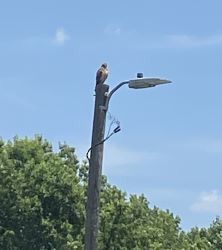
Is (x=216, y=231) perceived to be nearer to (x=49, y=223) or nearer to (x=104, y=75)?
(x=49, y=223)

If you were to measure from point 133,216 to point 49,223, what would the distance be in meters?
3.94

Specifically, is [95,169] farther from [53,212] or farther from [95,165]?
[53,212]

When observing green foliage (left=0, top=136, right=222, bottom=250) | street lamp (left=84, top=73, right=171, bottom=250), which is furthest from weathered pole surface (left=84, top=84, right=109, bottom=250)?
green foliage (left=0, top=136, right=222, bottom=250)

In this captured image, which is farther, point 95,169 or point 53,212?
point 53,212

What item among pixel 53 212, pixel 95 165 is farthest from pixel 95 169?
pixel 53 212

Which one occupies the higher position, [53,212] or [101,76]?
[53,212]

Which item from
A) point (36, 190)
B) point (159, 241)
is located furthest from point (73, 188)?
point (159, 241)

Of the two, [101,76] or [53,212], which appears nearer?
[101,76]

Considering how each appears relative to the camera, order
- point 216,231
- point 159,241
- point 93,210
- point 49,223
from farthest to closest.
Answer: point 216,231 < point 159,241 < point 49,223 < point 93,210

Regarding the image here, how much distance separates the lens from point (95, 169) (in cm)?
1460

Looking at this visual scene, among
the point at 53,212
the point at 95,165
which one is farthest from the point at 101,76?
the point at 53,212

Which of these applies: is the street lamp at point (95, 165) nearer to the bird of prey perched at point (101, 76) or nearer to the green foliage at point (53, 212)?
the bird of prey perched at point (101, 76)

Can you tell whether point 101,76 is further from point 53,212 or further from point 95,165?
point 53,212

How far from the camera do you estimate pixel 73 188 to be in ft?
152
